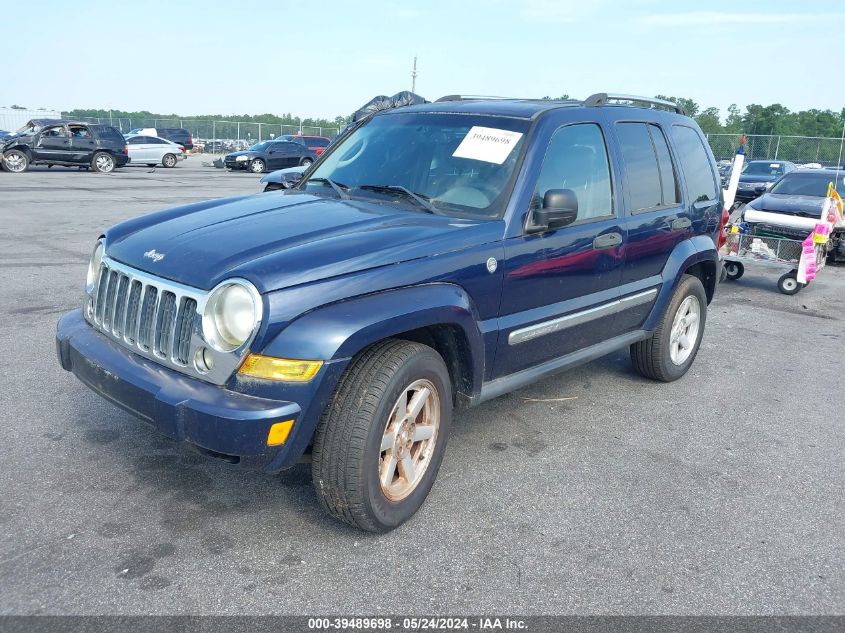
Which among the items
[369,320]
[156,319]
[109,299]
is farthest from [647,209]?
[109,299]

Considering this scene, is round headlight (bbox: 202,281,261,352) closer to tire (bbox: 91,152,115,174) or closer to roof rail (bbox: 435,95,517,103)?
roof rail (bbox: 435,95,517,103)

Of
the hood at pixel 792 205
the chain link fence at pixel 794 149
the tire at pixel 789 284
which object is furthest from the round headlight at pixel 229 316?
the chain link fence at pixel 794 149

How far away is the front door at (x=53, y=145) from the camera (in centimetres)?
2416

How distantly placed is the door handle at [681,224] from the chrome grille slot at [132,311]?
3.50 meters

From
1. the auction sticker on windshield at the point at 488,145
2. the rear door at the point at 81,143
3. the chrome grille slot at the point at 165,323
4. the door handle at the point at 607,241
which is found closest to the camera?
the chrome grille slot at the point at 165,323

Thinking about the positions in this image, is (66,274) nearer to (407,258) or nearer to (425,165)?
(425,165)

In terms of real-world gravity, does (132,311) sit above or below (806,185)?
below

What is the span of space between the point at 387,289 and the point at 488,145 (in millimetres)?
1325

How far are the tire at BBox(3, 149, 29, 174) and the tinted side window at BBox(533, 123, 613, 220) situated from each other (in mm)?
23696

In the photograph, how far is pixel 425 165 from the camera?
4113 millimetres

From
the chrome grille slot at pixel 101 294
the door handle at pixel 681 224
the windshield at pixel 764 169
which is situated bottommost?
the chrome grille slot at pixel 101 294

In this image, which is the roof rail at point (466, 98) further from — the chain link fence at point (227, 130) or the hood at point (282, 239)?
the chain link fence at point (227, 130)

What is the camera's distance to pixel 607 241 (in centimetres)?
433

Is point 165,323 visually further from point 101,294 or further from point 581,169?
point 581,169
